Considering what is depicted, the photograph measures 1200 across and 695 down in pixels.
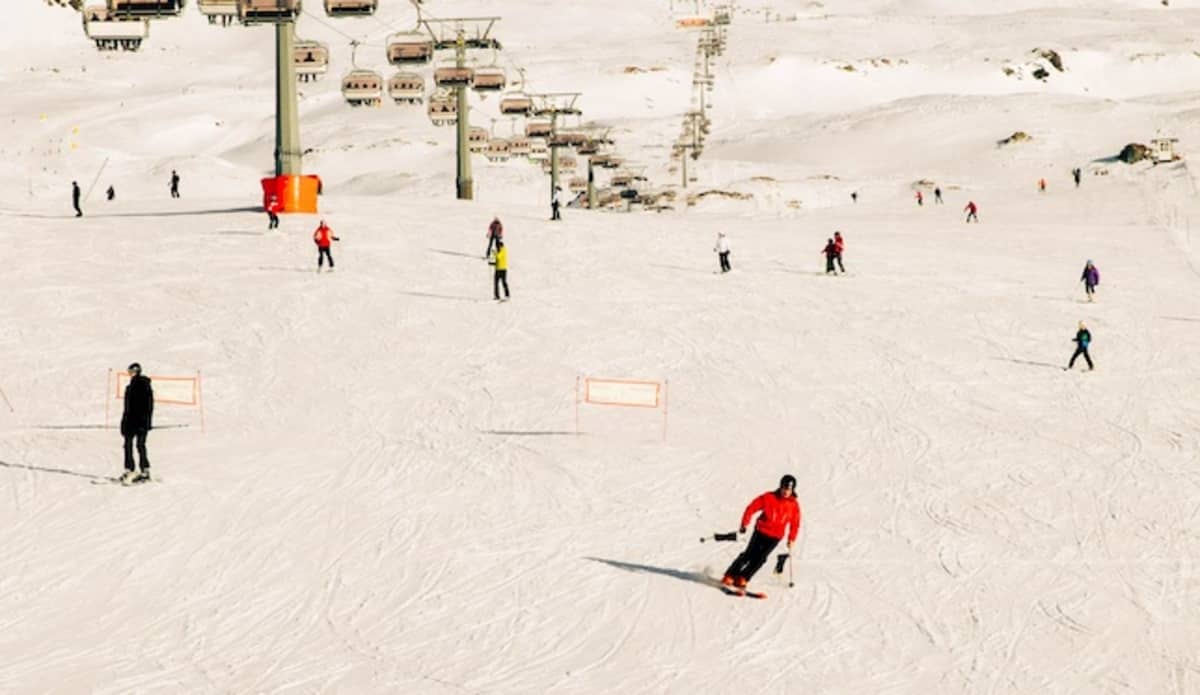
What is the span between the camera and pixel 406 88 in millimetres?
43312

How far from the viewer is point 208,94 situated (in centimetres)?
11894

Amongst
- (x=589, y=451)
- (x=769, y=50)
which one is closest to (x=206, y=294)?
(x=589, y=451)

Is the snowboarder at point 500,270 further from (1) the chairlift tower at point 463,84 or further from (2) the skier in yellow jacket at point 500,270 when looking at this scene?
(1) the chairlift tower at point 463,84

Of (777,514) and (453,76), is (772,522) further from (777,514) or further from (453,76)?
(453,76)

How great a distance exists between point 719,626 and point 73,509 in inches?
281

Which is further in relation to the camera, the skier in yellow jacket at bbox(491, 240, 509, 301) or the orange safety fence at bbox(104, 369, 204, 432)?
the skier in yellow jacket at bbox(491, 240, 509, 301)

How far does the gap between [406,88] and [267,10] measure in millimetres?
12661

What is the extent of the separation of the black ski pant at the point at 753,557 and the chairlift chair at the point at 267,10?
2459 centimetres

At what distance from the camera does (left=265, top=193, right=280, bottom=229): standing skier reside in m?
31.7

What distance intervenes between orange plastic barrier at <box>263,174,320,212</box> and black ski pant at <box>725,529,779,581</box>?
25.6 meters

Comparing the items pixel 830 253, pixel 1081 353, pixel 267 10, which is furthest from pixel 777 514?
pixel 267 10

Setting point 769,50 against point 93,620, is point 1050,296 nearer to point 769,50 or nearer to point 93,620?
point 93,620

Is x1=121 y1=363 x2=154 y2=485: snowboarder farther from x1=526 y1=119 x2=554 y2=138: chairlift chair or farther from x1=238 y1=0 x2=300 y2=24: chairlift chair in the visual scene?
x1=526 y1=119 x2=554 y2=138: chairlift chair

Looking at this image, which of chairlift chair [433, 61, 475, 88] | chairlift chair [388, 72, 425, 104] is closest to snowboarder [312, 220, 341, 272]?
chairlift chair [388, 72, 425, 104]
